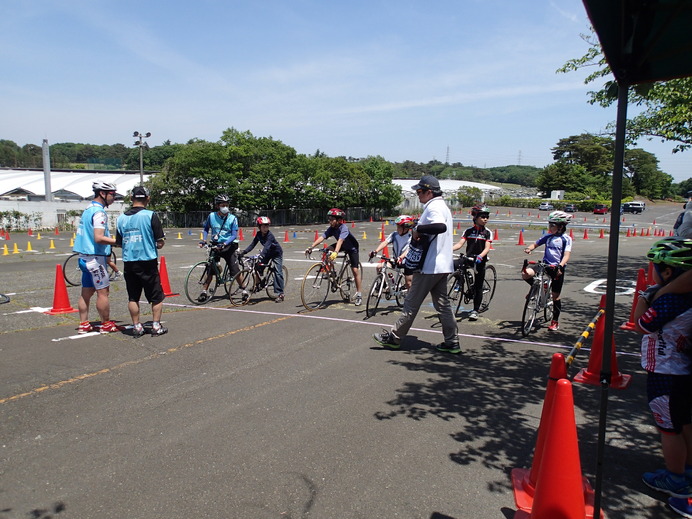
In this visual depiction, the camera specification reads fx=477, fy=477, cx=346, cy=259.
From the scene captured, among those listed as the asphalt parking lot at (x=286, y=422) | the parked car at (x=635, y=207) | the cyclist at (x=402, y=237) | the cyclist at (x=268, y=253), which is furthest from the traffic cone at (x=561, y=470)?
the parked car at (x=635, y=207)

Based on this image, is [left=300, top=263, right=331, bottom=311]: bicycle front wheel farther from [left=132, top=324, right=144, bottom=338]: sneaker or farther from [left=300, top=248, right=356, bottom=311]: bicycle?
[left=132, top=324, right=144, bottom=338]: sneaker

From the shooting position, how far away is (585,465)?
362cm

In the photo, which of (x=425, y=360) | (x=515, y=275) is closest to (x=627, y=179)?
(x=515, y=275)

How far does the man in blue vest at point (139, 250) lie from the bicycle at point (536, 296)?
5.41m

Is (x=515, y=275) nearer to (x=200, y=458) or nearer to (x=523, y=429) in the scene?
(x=523, y=429)

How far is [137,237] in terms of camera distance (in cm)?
653

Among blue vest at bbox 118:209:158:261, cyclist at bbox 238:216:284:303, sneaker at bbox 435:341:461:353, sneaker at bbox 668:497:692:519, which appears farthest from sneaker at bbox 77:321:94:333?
sneaker at bbox 668:497:692:519

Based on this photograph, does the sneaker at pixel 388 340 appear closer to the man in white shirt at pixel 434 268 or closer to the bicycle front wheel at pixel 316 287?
the man in white shirt at pixel 434 268

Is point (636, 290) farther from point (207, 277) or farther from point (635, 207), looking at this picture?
point (635, 207)

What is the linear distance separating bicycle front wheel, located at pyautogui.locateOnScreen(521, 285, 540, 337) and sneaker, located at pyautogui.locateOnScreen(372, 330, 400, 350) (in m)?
2.17

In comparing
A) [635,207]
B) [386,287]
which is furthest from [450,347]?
[635,207]

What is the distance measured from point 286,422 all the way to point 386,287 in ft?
15.7

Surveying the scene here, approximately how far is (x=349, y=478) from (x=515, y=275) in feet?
38.5

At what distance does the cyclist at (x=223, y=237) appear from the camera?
30.8ft
